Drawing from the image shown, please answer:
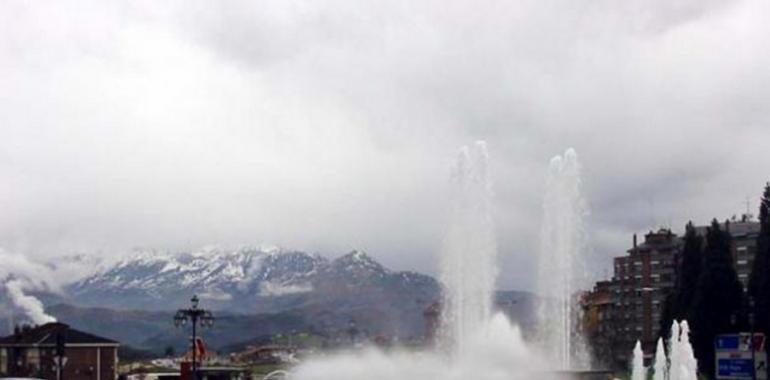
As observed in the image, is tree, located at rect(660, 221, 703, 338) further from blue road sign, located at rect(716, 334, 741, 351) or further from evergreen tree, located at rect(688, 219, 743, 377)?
blue road sign, located at rect(716, 334, 741, 351)

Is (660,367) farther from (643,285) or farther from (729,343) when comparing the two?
(643,285)

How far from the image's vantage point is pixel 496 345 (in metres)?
47.2

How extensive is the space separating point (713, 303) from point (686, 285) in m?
5.74

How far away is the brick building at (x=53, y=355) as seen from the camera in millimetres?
112375

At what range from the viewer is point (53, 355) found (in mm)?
112000

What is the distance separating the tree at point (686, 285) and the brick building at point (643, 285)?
48440 millimetres

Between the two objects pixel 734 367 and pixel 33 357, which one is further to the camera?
pixel 33 357

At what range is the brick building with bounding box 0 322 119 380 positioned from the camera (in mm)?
112375

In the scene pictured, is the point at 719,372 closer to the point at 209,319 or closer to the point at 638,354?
the point at 638,354

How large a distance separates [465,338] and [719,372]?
17.3 meters

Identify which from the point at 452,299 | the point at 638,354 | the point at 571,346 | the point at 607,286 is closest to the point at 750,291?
the point at 638,354

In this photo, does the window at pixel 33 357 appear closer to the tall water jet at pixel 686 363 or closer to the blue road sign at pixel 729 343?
the tall water jet at pixel 686 363

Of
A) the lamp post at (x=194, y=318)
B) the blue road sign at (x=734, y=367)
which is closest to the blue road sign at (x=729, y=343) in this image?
the blue road sign at (x=734, y=367)

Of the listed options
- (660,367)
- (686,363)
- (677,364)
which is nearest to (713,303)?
(660,367)
